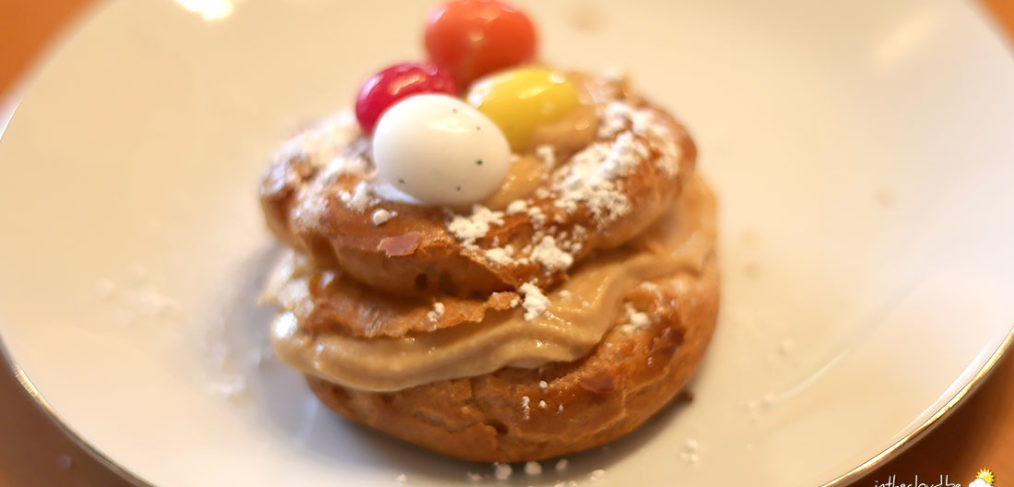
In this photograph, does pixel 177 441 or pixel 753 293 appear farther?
pixel 753 293

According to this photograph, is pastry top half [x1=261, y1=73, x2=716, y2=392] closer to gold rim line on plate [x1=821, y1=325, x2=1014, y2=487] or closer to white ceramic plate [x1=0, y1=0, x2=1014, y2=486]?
white ceramic plate [x1=0, y1=0, x2=1014, y2=486]

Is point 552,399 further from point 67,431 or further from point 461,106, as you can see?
point 67,431

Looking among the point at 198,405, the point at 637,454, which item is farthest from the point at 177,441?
the point at 637,454

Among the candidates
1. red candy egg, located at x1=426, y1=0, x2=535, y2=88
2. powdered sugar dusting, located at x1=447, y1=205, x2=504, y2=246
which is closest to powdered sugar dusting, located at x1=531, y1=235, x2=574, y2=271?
powdered sugar dusting, located at x1=447, y1=205, x2=504, y2=246

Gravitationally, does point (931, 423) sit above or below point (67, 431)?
above

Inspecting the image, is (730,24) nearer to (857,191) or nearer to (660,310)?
(857,191)

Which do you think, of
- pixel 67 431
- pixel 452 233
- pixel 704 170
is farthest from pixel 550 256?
pixel 67 431

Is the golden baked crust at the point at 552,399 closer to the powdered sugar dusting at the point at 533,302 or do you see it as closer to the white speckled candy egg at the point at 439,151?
the powdered sugar dusting at the point at 533,302
